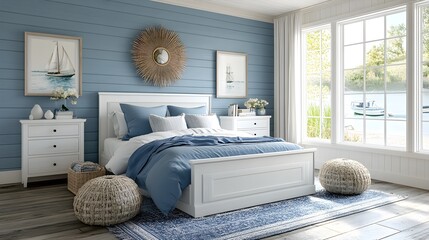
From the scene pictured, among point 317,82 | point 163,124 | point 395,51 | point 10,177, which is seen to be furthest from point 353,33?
point 10,177

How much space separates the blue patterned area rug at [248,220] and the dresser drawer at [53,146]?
1.37 metres

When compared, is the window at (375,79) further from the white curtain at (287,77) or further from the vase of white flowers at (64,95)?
the vase of white flowers at (64,95)

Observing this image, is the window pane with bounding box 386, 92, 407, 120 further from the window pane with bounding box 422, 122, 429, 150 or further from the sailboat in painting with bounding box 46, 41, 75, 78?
the sailboat in painting with bounding box 46, 41, 75, 78

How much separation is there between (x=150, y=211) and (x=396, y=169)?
322cm

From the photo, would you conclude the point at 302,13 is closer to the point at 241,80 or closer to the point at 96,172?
the point at 241,80

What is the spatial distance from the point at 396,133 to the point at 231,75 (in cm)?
265

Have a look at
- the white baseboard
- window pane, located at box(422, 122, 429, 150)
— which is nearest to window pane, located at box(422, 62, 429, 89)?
window pane, located at box(422, 122, 429, 150)

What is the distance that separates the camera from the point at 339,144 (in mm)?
5270

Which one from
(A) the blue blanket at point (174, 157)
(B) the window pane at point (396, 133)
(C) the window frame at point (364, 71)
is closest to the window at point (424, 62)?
(C) the window frame at point (364, 71)

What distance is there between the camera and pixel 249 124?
578 cm

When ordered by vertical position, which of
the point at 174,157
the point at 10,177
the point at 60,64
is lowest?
the point at 10,177

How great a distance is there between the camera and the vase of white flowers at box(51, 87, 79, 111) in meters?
4.34

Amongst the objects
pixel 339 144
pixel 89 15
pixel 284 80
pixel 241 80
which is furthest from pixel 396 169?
pixel 89 15

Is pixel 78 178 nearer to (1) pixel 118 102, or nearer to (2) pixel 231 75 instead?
(1) pixel 118 102
